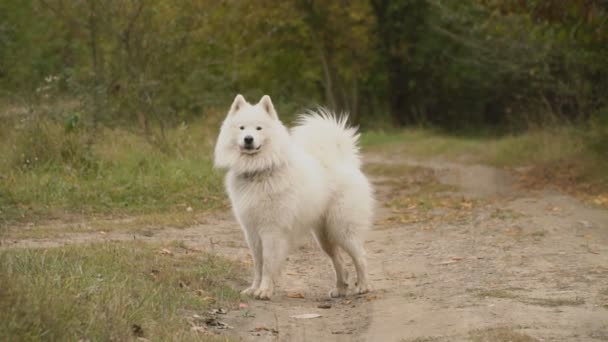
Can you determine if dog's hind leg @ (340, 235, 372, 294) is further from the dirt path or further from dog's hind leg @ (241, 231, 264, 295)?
dog's hind leg @ (241, 231, 264, 295)

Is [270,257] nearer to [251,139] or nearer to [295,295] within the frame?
[295,295]

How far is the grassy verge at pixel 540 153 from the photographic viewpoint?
15305mm

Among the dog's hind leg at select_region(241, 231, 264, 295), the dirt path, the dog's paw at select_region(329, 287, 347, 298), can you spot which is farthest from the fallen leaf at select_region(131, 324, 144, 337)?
the dog's paw at select_region(329, 287, 347, 298)

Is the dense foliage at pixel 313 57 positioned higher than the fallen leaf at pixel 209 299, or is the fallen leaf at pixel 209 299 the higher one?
the dense foliage at pixel 313 57

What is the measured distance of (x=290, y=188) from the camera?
7695mm

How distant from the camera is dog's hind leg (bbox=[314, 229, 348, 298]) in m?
8.09

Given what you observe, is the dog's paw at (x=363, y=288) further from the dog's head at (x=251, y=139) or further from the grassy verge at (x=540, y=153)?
the grassy verge at (x=540, y=153)

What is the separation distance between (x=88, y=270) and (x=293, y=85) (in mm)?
28689

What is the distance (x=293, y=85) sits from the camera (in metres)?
35.1

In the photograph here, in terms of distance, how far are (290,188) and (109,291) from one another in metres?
2.28

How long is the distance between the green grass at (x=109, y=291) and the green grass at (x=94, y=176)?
3023 millimetres

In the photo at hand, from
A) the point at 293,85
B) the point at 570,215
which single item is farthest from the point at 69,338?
the point at 293,85

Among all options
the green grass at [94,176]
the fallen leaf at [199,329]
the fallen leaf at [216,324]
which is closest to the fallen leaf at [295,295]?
the fallen leaf at [216,324]

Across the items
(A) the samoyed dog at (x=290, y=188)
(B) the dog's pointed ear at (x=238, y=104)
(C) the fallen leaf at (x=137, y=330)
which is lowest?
(C) the fallen leaf at (x=137, y=330)
